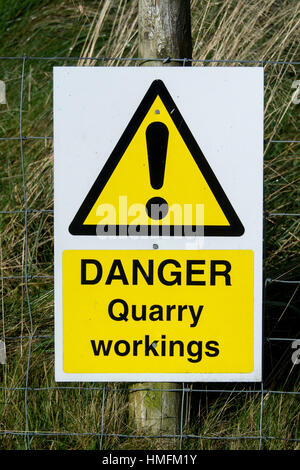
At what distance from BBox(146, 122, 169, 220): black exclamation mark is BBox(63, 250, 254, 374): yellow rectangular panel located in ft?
0.46

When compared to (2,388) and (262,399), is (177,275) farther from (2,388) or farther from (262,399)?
(2,388)

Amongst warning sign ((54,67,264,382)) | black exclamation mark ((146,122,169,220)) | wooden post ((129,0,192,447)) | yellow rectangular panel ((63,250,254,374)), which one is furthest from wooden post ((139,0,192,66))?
yellow rectangular panel ((63,250,254,374))

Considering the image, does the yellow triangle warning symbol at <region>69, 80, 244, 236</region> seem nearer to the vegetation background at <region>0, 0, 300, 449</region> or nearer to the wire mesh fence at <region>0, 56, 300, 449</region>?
the wire mesh fence at <region>0, 56, 300, 449</region>

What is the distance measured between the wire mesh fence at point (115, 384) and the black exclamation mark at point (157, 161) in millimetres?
304

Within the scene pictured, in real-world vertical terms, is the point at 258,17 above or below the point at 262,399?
above

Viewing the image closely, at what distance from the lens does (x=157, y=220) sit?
7.55 ft

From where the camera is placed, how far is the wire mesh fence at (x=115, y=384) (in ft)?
8.55

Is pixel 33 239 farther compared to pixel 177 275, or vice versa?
pixel 33 239

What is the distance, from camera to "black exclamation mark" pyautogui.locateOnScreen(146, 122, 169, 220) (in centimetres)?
228

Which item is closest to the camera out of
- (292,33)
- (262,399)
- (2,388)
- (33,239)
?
(262,399)

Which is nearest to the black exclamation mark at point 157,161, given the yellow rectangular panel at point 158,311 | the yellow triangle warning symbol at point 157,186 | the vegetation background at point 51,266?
the yellow triangle warning symbol at point 157,186

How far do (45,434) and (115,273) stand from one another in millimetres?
740

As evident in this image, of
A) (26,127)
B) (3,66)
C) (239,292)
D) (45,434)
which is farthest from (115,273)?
(3,66)

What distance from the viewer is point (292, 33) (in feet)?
12.3
